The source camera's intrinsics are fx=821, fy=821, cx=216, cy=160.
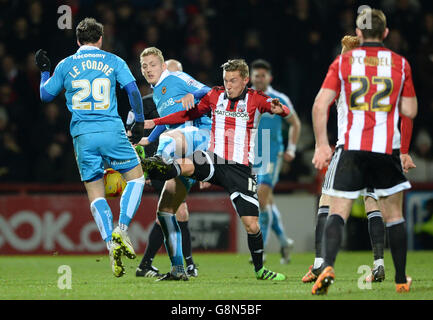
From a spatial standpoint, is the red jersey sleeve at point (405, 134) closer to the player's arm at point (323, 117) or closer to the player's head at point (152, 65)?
the player's arm at point (323, 117)

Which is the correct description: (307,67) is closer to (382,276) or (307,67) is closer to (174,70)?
(174,70)

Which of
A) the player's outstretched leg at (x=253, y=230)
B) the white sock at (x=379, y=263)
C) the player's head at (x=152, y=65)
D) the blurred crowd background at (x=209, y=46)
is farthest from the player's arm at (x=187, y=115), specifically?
the blurred crowd background at (x=209, y=46)

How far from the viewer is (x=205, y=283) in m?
6.91

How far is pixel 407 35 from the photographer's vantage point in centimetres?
1419

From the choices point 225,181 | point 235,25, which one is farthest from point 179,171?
point 235,25

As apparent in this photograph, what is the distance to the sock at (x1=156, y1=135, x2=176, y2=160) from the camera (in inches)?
273

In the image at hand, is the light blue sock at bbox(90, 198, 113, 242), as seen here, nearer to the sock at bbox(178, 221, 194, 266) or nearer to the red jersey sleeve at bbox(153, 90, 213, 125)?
the red jersey sleeve at bbox(153, 90, 213, 125)

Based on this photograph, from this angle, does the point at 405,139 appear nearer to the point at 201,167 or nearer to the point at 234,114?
the point at 234,114

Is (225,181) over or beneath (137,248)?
over

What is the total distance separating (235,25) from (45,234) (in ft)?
16.8

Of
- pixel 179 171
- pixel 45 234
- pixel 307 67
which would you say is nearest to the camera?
pixel 179 171

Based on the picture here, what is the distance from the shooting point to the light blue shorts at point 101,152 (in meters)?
6.96

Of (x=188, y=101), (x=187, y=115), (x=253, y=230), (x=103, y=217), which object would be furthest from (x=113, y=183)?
(x=253, y=230)

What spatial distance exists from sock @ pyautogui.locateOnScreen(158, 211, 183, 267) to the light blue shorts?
1.80ft
